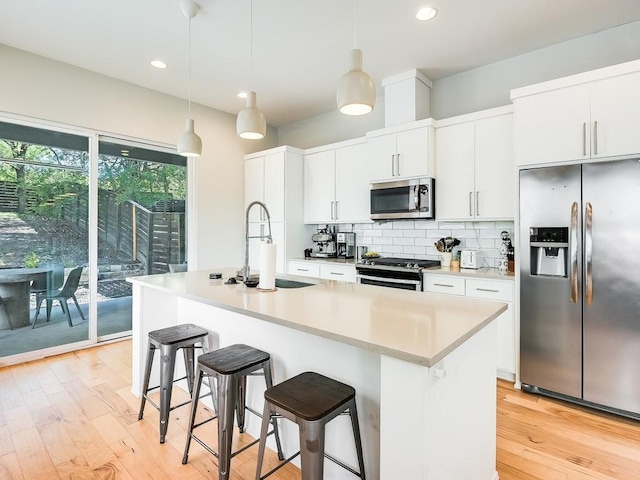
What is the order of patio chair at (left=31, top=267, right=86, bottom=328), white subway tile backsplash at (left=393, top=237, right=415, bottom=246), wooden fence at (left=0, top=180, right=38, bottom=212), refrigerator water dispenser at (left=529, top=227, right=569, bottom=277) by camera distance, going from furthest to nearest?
white subway tile backsplash at (left=393, top=237, right=415, bottom=246) < patio chair at (left=31, top=267, right=86, bottom=328) < wooden fence at (left=0, top=180, right=38, bottom=212) < refrigerator water dispenser at (left=529, top=227, right=569, bottom=277)

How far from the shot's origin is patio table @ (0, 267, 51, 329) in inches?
128

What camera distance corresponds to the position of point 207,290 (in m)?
2.10

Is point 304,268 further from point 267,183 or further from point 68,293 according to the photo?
point 68,293

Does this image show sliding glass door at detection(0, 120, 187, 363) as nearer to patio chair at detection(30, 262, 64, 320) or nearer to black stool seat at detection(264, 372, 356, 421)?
patio chair at detection(30, 262, 64, 320)

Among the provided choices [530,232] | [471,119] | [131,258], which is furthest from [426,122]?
Result: [131,258]

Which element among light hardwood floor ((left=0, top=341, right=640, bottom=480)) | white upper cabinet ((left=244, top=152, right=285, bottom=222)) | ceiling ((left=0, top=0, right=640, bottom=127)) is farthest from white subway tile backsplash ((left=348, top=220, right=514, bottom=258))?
ceiling ((left=0, top=0, right=640, bottom=127))

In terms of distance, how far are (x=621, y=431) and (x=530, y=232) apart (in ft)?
4.59

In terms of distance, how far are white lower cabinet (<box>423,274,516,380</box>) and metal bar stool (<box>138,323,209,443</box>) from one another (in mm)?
2191

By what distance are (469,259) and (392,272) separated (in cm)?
74

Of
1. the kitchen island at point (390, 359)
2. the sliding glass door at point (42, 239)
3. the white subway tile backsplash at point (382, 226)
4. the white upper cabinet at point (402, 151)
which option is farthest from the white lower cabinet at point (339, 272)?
the sliding glass door at point (42, 239)

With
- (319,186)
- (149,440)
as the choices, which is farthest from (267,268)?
(319,186)

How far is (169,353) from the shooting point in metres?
2.08

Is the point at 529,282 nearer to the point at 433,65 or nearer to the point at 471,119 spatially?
the point at 471,119

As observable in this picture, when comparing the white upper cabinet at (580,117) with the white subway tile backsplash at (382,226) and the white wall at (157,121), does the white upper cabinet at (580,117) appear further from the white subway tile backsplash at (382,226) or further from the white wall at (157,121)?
the white wall at (157,121)
